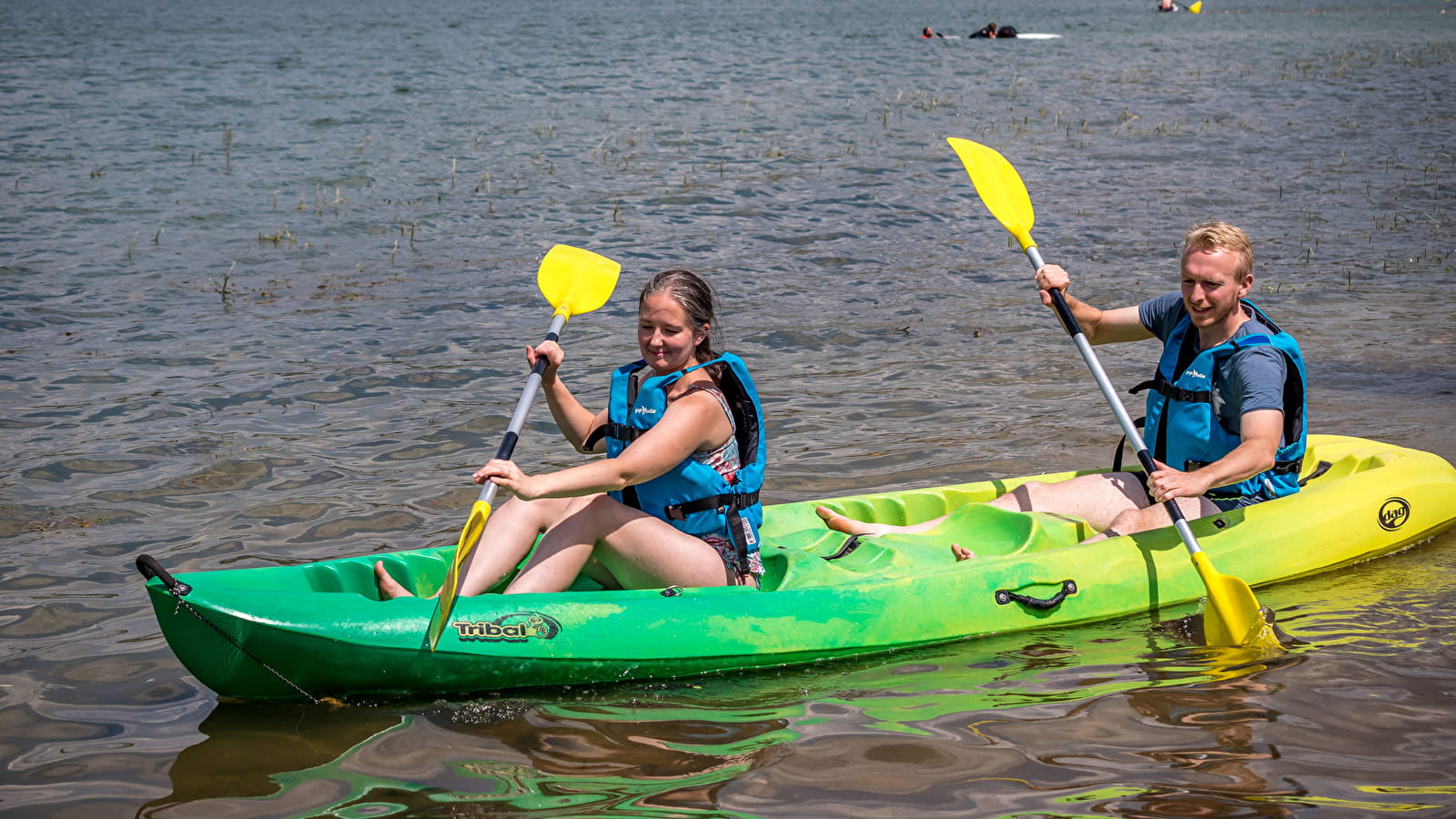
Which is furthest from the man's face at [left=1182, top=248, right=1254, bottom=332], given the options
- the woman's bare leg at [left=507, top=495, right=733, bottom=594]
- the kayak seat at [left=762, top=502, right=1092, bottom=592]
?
the woman's bare leg at [left=507, top=495, right=733, bottom=594]

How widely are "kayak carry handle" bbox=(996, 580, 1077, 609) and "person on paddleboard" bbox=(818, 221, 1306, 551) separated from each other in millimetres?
272

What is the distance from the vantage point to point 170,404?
6984 millimetres

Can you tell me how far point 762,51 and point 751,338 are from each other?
1960 centimetres

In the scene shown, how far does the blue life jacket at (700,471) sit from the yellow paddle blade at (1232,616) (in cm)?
143

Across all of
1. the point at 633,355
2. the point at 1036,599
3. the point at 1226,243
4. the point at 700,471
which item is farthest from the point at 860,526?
the point at 633,355

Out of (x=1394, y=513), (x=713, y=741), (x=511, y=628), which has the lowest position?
(x=713, y=741)

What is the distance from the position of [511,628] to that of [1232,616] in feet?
7.20

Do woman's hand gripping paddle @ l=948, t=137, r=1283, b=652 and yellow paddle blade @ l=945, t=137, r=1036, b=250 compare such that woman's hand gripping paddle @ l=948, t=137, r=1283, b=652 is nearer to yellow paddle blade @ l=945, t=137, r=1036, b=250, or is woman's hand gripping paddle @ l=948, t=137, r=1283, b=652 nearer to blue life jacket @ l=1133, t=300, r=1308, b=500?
blue life jacket @ l=1133, t=300, r=1308, b=500

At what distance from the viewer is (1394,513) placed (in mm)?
5012

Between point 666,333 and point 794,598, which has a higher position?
point 666,333

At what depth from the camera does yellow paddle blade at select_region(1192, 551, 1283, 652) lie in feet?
13.7

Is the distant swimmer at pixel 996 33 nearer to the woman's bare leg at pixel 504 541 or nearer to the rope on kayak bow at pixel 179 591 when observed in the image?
the woman's bare leg at pixel 504 541

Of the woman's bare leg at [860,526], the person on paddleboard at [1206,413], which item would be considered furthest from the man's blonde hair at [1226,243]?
the woman's bare leg at [860,526]

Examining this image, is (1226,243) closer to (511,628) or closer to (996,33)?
(511,628)
